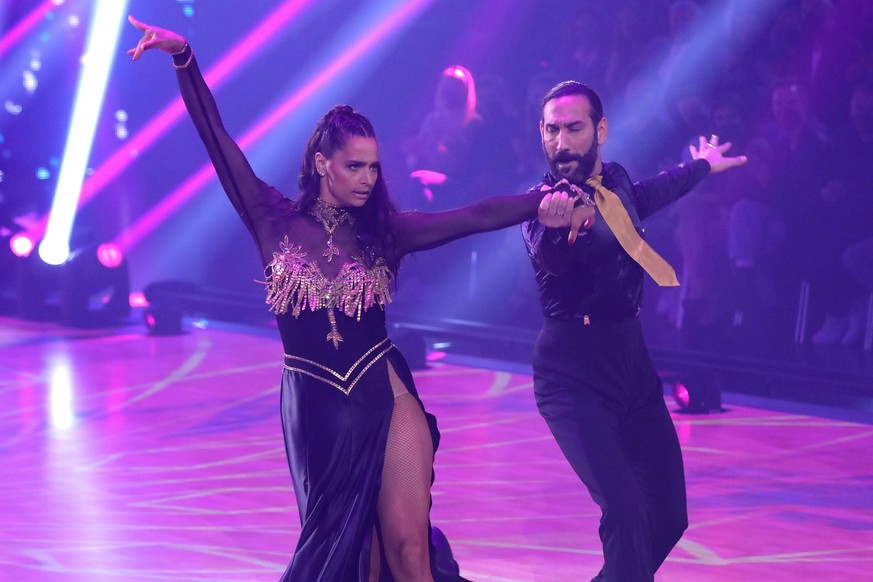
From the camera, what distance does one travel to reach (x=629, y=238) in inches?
152

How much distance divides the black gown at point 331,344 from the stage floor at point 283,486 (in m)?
1.32

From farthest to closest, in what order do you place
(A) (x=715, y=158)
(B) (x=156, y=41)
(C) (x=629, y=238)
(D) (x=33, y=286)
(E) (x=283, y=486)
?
(D) (x=33, y=286), (E) (x=283, y=486), (A) (x=715, y=158), (C) (x=629, y=238), (B) (x=156, y=41)

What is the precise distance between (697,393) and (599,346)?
14.8ft

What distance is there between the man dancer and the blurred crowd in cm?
499

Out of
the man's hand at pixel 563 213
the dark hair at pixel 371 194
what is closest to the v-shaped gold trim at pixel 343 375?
the dark hair at pixel 371 194

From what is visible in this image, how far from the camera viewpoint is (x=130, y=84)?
15320mm

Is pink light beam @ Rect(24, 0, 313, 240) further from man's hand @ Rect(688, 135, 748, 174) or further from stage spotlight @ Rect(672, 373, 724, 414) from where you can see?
man's hand @ Rect(688, 135, 748, 174)

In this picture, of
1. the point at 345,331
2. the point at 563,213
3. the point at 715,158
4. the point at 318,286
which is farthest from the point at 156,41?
the point at 715,158

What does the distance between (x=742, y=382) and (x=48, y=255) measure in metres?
7.45

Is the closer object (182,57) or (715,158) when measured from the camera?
(182,57)

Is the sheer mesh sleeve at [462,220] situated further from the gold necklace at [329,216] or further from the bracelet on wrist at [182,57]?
the bracelet on wrist at [182,57]

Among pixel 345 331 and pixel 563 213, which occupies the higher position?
pixel 563 213

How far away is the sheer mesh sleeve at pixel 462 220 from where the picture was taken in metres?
3.53

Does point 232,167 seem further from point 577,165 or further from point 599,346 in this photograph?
point 599,346
